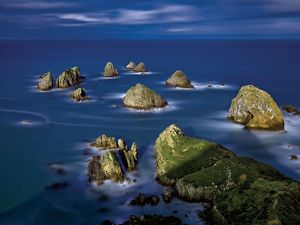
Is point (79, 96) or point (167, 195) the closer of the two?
point (167, 195)

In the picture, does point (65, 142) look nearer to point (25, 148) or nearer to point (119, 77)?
point (25, 148)

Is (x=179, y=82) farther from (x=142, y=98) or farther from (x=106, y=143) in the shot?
(x=106, y=143)

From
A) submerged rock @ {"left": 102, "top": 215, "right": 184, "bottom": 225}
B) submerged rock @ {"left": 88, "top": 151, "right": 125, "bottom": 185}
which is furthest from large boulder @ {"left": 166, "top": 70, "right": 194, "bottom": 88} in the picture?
submerged rock @ {"left": 102, "top": 215, "right": 184, "bottom": 225}

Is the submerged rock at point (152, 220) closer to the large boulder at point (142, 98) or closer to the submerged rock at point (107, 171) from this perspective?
the submerged rock at point (107, 171)

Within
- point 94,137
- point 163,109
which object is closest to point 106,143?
point 94,137

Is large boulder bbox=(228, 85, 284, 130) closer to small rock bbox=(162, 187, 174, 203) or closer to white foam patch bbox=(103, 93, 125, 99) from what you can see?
small rock bbox=(162, 187, 174, 203)
